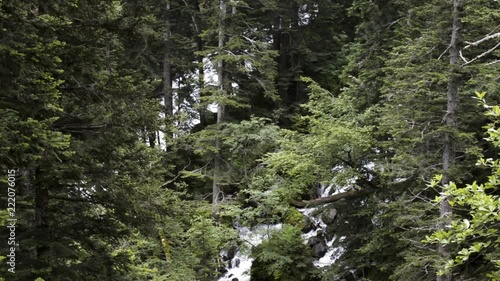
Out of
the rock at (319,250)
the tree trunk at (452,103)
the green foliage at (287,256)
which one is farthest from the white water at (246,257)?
the tree trunk at (452,103)

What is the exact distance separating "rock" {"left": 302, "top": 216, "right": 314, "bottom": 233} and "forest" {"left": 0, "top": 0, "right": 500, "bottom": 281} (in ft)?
0.17

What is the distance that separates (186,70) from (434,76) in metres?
15.9

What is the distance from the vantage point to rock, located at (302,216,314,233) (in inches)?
601

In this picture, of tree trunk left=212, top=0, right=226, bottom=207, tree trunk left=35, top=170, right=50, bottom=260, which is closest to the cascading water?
tree trunk left=212, top=0, right=226, bottom=207

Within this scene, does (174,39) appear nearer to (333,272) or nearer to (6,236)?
(333,272)

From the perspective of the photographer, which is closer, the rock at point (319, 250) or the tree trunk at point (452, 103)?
the tree trunk at point (452, 103)

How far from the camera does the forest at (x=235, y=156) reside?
469 centimetres

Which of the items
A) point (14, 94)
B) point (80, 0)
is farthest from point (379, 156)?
point (14, 94)

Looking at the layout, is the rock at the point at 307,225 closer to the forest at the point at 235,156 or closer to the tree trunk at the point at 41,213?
the forest at the point at 235,156

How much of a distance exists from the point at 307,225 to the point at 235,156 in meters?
3.74

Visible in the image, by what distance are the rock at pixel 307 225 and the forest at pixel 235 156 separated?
0.05m

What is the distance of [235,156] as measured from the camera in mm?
16266

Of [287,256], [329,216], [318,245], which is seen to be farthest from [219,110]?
[287,256]

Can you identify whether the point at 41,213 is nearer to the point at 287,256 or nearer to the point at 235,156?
the point at 287,256
